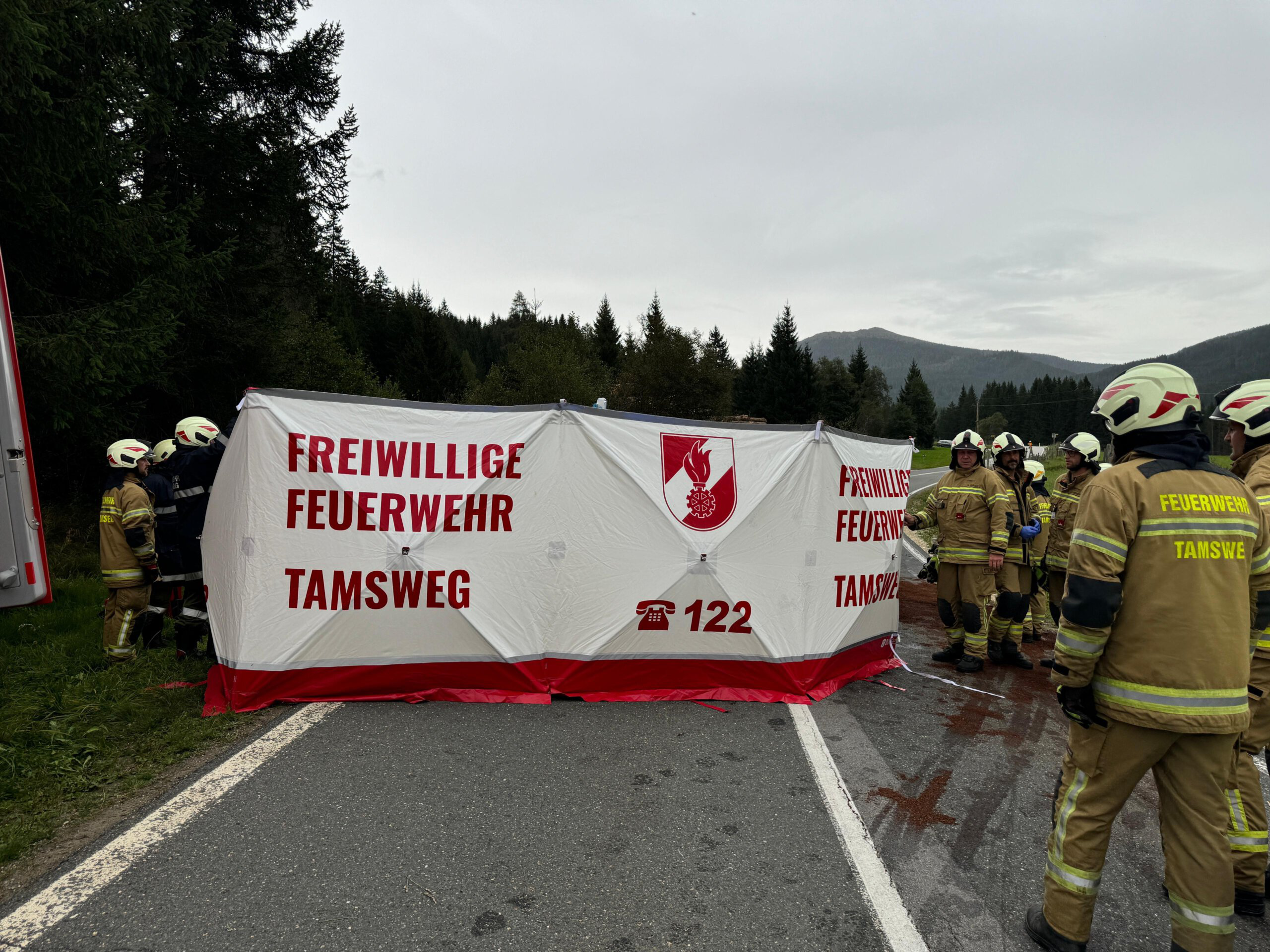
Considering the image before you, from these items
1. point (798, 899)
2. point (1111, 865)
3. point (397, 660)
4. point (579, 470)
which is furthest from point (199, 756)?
point (1111, 865)

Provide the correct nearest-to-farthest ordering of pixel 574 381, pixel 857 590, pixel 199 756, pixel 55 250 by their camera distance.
Result: pixel 199 756 → pixel 857 590 → pixel 55 250 → pixel 574 381

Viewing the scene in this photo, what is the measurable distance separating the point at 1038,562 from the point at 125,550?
8.75 m

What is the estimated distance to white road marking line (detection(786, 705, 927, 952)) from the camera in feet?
8.35

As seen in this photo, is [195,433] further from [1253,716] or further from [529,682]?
[1253,716]

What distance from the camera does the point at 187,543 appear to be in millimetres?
5906

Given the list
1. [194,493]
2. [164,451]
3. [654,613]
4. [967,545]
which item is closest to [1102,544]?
[654,613]

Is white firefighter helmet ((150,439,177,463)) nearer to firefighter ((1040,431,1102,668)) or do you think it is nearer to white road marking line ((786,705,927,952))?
white road marking line ((786,705,927,952))

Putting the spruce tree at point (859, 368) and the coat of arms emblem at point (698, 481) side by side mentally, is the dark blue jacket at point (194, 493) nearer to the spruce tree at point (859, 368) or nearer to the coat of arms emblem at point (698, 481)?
the coat of arms emblem at point (698, 481)

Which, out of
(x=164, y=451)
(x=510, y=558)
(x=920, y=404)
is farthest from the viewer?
(x=920, y=404)

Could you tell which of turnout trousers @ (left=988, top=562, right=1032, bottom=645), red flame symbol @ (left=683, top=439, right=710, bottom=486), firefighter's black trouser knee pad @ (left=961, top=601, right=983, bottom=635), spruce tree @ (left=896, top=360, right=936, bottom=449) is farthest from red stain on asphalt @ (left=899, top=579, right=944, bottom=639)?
spruce tree @ (left=896, top=360, right=936, bottom=449)

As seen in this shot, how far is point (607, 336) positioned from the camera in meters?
81.2

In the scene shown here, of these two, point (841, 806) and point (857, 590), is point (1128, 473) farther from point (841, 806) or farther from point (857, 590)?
point (857, 590)

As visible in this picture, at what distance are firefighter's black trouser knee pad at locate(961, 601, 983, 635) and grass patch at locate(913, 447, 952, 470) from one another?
54661 mm

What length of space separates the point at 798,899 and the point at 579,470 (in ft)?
10.8
